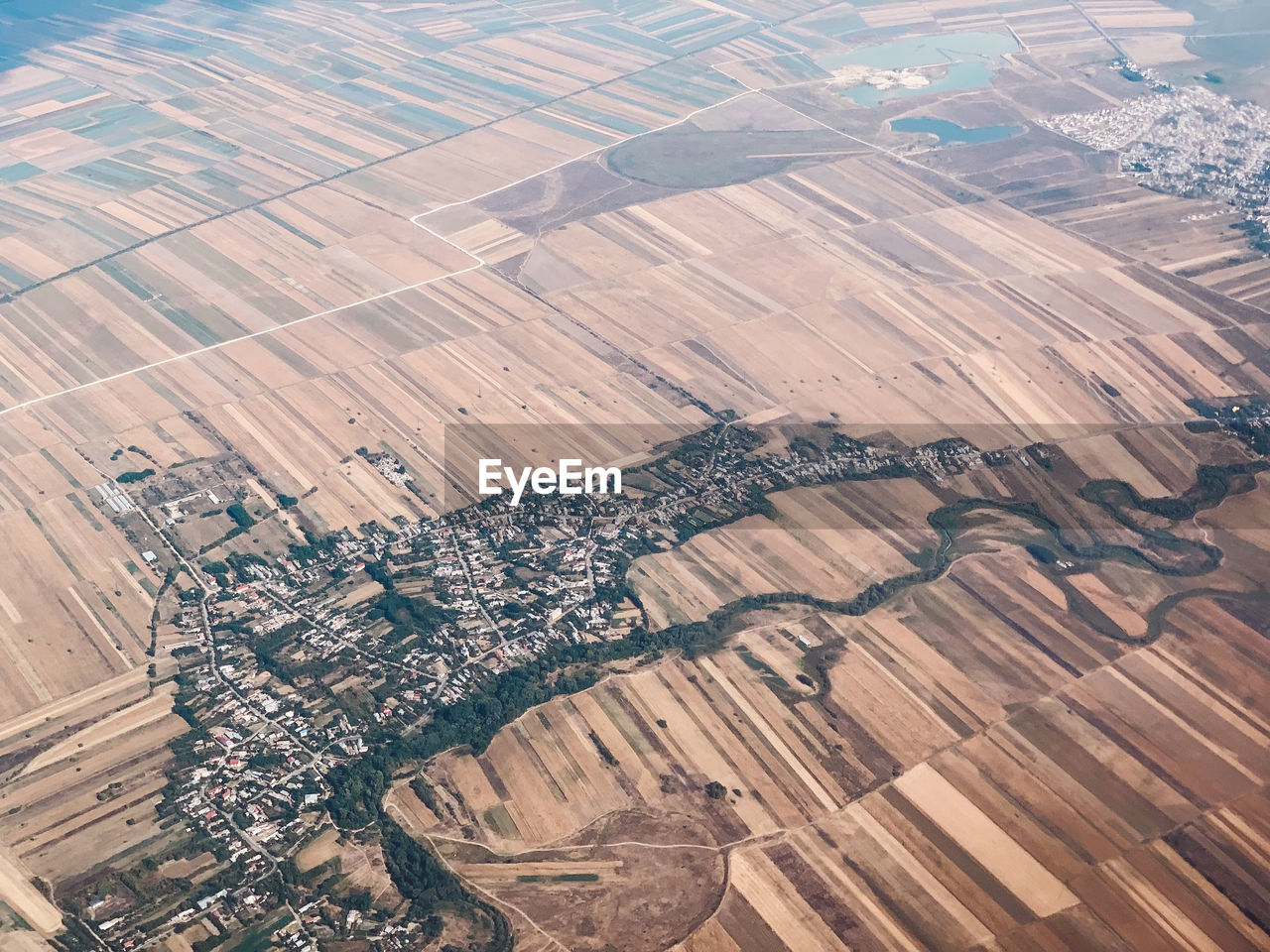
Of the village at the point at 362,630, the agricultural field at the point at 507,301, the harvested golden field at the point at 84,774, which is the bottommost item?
the harvested golden field at the point at 84,774

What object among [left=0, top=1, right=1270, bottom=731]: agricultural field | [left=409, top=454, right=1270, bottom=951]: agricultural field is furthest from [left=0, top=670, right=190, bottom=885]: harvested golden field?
[left=409, top=454, right=1270, bottom=951]: agricultural field

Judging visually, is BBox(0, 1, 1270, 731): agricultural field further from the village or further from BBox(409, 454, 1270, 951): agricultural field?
BBox(409, 454, 1270, 951): agricultural field

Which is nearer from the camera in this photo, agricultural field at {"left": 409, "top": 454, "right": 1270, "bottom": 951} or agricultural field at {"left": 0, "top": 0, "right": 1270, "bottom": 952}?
agricultural field at {"left": 409, "top": 454, "right": 1270, "bottom": 951}

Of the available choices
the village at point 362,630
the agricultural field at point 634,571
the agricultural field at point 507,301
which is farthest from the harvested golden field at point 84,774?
the agricultural field at point 507,301

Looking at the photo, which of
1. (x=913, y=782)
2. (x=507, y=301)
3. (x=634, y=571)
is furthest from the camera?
(x=507, y=301)

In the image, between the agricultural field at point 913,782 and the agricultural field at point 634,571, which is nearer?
the agricultural field at point 913,782

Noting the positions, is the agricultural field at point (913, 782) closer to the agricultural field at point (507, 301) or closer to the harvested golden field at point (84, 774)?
the harvested golden field at point (84, 774)

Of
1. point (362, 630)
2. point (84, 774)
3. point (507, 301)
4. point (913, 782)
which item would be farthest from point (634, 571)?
point (507, 301)

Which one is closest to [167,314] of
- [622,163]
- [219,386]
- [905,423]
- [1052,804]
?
[219,386]

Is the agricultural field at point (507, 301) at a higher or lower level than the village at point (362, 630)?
higher

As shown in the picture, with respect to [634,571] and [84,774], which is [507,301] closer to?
[634,571]

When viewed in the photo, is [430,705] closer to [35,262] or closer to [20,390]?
[20,390]
